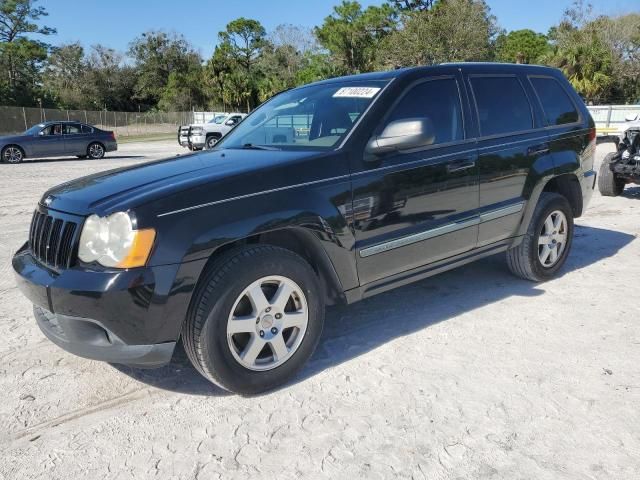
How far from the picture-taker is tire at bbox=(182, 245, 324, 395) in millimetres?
2824

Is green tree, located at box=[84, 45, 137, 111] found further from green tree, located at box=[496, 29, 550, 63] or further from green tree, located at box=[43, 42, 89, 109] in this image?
green tree, located at box=[496, 29, 550, 63]

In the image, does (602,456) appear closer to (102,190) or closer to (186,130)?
(102,190)

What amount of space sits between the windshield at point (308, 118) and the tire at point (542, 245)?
1.89 meters

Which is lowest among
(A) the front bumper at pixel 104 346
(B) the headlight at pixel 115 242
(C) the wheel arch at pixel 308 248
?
(A) the front bumper at pixel 104 346

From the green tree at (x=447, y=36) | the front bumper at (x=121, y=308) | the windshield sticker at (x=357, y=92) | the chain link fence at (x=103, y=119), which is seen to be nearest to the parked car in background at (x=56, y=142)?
the windshield sticker at (x=357, y=92)

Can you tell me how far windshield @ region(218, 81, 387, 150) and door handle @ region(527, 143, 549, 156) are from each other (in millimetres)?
1490

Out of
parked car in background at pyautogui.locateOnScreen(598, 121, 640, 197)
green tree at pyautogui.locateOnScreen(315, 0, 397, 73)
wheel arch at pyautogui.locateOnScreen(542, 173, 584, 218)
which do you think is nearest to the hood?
wheel arch at pyautogui.locateOnScreen(542, 173, 584, 218)

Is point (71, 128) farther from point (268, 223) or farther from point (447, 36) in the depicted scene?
point (447, 36)

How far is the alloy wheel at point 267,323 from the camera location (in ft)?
9.71

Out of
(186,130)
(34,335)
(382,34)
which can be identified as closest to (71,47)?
(382,34)

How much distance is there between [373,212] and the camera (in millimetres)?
3412

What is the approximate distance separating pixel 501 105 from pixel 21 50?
2414 inches

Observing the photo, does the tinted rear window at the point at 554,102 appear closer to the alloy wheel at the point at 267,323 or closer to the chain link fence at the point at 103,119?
the alloy wheel at the point at 267,323

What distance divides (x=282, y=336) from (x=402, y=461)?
38.7 inches
